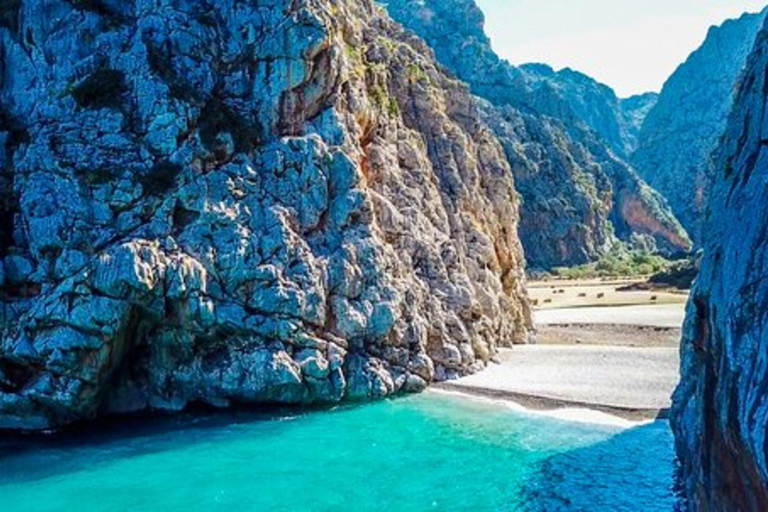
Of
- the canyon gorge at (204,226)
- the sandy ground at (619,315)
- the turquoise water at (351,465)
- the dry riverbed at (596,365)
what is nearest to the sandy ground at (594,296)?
Answer: the sandy ground at (619,315)

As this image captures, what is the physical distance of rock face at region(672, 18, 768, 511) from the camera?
14464 mm

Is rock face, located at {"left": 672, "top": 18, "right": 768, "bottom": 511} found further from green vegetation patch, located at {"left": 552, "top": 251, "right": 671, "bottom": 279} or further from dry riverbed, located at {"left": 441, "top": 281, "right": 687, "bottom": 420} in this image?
green vegetation patch, located at {"left": 552, "top": 251, "right": 671, "bottom": 279}

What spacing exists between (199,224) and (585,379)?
26.7 metres

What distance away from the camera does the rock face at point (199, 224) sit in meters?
37.8

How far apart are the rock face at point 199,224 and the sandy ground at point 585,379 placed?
313 cm

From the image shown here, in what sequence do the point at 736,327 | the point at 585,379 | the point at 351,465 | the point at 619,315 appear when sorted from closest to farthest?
the point at 736,327
the point at 351,465
the point at 585,379
the point at 619,315

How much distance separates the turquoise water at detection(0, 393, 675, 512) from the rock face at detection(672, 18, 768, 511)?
5461 millimetres

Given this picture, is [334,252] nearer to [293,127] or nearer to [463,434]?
[293,127]

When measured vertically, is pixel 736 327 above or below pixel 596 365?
above

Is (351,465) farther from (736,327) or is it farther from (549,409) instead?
(736,327)

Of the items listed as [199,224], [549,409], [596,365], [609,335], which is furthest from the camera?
[609,335]

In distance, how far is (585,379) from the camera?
4609cm

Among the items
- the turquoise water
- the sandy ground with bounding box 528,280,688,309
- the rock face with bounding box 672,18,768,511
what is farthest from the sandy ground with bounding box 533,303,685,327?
the rock face with bounding box 672,18,768,511

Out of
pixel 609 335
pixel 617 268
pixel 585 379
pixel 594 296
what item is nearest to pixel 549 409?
pixel 585 379
